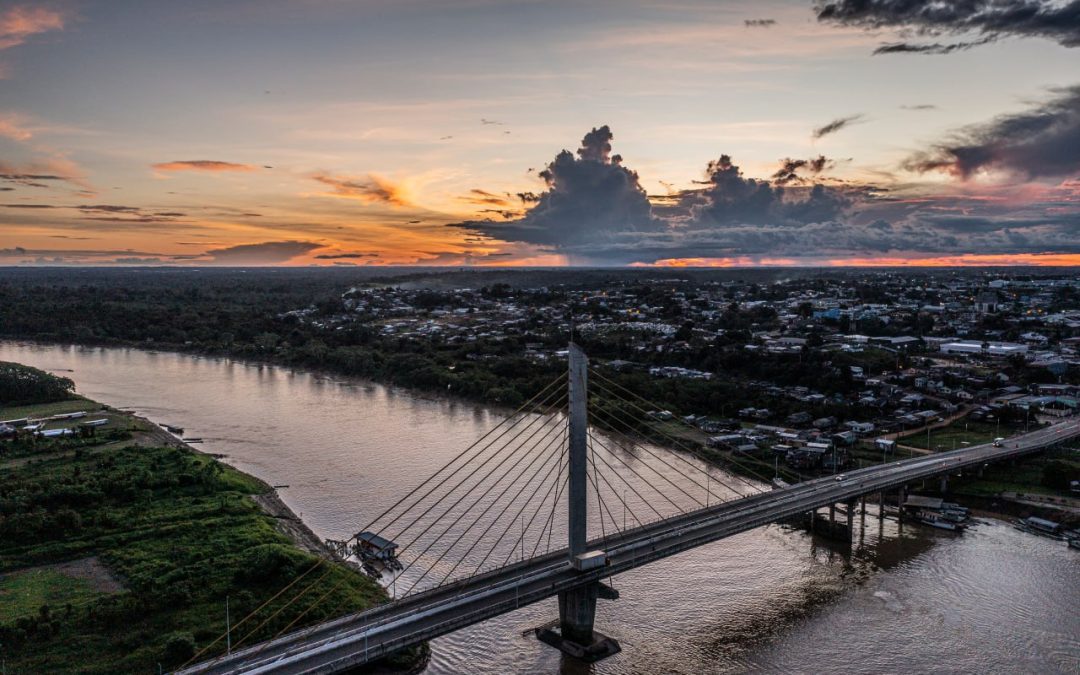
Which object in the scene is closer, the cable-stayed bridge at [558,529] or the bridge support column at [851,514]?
the cable-stayed bridge at [558,529]

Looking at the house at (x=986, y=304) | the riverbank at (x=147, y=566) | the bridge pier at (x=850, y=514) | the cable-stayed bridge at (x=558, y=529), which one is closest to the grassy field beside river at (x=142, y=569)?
the riverbank at (x=147, y=566)

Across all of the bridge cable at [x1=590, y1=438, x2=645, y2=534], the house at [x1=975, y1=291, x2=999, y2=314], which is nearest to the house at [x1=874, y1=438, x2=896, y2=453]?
the bridge cable at [x1=590, y1=438, x2=645, y2=534]

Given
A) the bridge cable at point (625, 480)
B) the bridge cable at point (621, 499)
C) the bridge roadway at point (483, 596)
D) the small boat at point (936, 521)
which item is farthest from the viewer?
the bridge cable at point (625, 480)

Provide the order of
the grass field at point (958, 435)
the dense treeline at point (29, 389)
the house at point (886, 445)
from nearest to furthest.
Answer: the house at point (886, 445)
the grass field at point (958, 435)
the dense treeline at point (29, 389)

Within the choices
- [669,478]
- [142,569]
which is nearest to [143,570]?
[142,569]

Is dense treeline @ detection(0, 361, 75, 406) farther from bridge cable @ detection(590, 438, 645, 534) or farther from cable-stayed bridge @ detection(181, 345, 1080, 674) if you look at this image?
bridge cable @ detection(590, 438, 645, 534)

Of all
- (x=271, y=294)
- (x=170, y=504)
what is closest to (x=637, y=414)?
(x=170, y=504)

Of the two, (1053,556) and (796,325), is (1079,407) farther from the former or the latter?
(796,325)

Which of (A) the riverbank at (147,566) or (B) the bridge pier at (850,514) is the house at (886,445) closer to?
(B) the bridge pier at (850,514)
